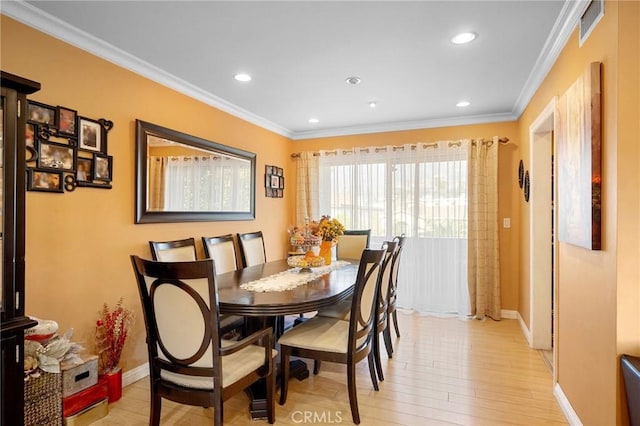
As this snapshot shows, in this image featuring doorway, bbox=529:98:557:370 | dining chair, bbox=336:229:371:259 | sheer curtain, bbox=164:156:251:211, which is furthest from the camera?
dining chair, bbox=336:229:371:259

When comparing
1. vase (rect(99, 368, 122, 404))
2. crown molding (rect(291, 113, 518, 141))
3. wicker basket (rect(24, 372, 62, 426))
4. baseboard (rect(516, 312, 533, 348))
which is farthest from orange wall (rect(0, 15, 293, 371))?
baseboard (rect(516, 312, 533, 348))

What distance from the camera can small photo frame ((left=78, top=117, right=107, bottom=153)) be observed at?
96.9 inches

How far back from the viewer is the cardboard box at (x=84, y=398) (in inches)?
83.2

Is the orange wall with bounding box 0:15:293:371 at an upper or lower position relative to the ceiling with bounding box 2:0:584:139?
lower

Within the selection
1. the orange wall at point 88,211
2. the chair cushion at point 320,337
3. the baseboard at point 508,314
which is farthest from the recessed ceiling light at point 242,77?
the baseboard at point 508,314

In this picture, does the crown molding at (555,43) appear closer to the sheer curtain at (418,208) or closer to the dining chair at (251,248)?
the sheer curtain at (418,208)

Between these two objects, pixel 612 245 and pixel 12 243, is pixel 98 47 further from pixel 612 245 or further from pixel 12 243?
pixel 612 245

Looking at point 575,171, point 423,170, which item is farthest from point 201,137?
point 575,171

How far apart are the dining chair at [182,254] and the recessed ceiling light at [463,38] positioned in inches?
103

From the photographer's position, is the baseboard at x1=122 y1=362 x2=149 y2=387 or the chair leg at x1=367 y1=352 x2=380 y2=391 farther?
the baseboard at x1=122 y1=362 x2=149 y2=387

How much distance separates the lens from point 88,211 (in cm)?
251

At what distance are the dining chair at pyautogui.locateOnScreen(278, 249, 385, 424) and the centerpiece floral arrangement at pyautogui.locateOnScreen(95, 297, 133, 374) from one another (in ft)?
3.91

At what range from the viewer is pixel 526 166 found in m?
3.81

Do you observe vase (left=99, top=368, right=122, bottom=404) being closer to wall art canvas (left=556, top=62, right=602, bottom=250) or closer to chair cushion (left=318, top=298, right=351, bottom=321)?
chair cushion (left=318, top=298, right=351, bottom=321)
